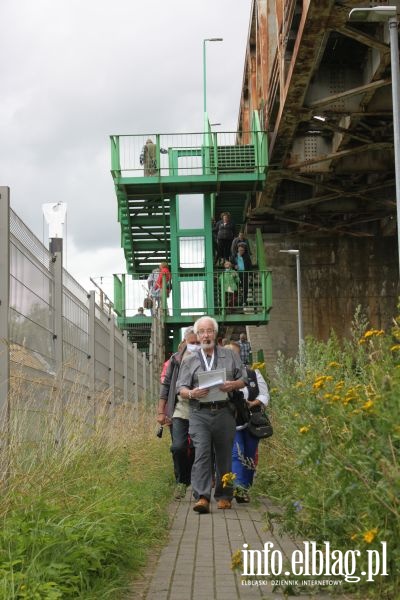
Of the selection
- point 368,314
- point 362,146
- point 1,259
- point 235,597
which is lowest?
point 235,597

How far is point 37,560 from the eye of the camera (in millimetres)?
5820

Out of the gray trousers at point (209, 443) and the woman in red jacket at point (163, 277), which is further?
the woman in red jacket at point (163, 277)

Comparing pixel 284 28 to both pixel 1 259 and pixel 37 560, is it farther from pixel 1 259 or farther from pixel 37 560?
pixel 37 560

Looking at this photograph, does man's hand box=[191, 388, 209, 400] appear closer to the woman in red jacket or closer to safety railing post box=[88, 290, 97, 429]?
safety railing post box=[88, 290, 97, 429]

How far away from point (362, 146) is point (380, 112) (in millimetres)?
2738

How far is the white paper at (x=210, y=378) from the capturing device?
34.2ft

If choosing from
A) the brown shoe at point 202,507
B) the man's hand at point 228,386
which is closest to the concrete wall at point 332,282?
the man's hand at point 228,386

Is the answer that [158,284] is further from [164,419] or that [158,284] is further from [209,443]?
[209,443]

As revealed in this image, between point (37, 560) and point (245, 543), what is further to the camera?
point (245, 543)

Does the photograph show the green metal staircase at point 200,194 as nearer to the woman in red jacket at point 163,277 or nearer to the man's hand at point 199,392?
the woman in red jacket at point 163,277

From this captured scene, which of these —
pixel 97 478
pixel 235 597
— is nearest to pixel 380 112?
pixel 97 478

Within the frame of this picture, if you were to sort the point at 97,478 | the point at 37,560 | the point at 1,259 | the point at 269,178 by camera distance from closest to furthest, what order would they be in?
the point at 37,560 → the point at 1,259 → the point at 97,478 → the point at 269,178

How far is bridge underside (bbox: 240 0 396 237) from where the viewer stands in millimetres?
22734

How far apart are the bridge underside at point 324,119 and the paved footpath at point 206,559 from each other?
12.9 metres
